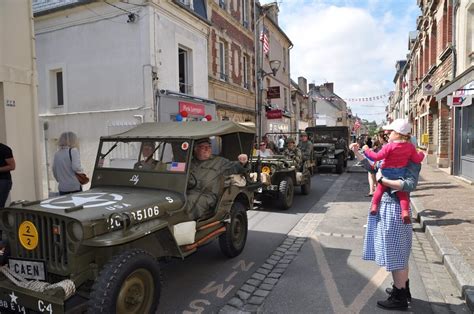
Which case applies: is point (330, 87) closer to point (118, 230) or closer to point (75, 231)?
point (118, 230)

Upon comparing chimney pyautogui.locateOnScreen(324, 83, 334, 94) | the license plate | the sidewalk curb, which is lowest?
the sidewalk curb

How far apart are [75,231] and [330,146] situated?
581 inches

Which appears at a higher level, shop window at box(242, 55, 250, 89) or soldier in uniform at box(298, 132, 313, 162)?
shop window at box(242, 55, 250, 89)

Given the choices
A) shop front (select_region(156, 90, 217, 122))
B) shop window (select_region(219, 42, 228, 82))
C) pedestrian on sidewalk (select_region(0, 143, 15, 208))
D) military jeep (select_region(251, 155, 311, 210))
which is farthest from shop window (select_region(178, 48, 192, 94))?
pedestrian on sidewalk (select_region(0, 143, 15, 208))

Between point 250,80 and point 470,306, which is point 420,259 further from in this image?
point 250,80

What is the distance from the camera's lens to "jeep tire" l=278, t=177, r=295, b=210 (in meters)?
8.30

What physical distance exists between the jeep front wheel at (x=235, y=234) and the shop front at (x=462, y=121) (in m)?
7.69

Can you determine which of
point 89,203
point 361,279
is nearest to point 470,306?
point 361,279

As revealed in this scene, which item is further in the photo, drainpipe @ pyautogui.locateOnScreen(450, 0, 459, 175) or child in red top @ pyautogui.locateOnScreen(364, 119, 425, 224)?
drainpipe @ pyautogui.locateOnScreen(450, 0, 459, 175)

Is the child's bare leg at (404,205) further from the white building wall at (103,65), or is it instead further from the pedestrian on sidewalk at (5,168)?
the white building wall at (103,65)

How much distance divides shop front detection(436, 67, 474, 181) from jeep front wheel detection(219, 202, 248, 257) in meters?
7.69

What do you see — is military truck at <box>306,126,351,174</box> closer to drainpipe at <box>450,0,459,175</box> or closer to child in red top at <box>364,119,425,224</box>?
drainpipe at <box>450,0,459,175</box>

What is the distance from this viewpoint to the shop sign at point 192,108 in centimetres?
1220

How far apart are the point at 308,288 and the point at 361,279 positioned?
27.8 inches
